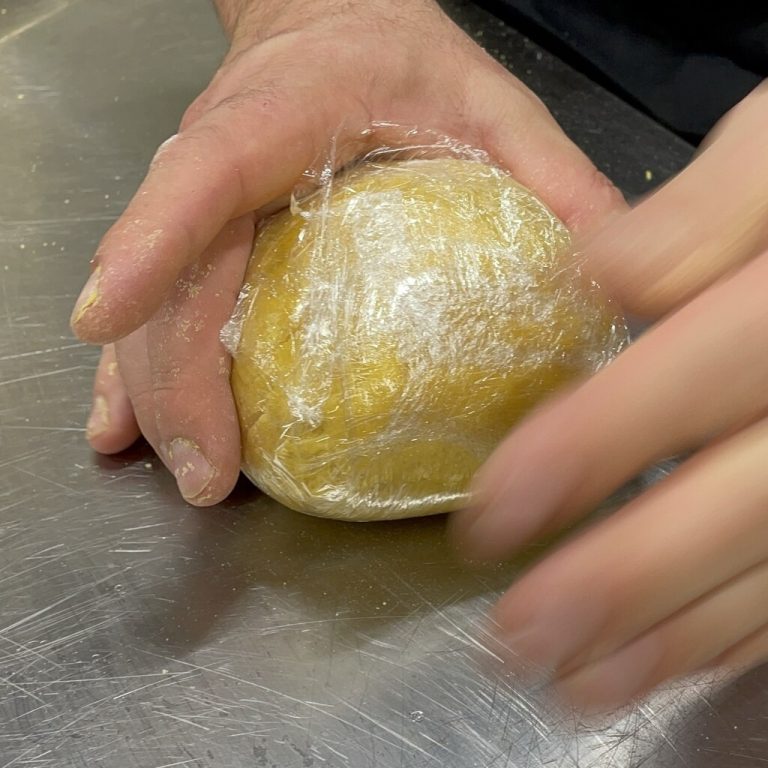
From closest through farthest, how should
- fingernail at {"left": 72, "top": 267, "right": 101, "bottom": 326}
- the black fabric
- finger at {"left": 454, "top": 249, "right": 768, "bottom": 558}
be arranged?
finger at {"left": 454, "top": 249, "right": 768, "bottom": 558}
fingernail at {"left": 72, "top": 267, "right": 101, "bottom": 326}
the black fabric

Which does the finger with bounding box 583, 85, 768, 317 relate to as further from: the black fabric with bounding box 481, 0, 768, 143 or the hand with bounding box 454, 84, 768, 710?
the black fabric with bounding box 481, 0, 768, 143

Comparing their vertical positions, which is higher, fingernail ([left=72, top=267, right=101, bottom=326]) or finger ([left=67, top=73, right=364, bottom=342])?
finger ([left=67, top=73, right=364, bottom=342])

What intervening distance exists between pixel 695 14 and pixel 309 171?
1.81ft

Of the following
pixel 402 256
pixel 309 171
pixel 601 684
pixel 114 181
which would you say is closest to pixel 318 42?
pixel 309 171

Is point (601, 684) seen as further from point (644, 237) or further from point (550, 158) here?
point (550, 158)

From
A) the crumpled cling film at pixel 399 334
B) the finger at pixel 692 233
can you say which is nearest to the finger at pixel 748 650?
the finger at pixel 692 233

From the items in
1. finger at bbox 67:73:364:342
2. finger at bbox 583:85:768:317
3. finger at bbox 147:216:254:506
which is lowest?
finger at bbox 147:216:254:506

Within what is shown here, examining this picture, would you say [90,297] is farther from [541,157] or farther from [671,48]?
[671,48]

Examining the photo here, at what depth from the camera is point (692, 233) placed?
0.37m

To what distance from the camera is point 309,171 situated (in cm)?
69

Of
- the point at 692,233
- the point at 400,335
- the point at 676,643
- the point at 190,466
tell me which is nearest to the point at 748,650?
the point at 676,643

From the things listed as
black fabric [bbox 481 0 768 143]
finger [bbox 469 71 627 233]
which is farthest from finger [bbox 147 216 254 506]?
black fabric [bbox 481 0 768 143]

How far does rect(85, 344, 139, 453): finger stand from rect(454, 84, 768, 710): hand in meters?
0.46

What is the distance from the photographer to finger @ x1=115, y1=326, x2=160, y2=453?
68 cm
